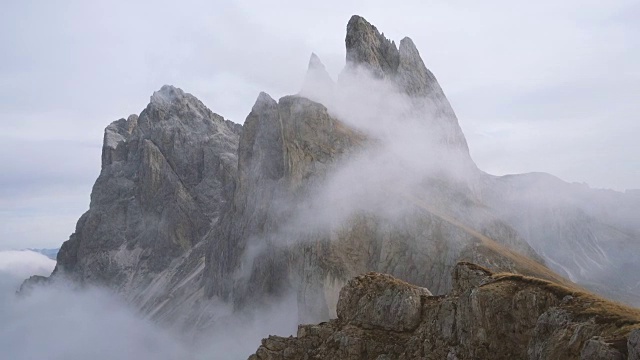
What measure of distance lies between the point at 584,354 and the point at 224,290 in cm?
17237

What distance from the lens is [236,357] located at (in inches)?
6412

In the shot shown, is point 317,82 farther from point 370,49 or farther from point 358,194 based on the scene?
point 358,194

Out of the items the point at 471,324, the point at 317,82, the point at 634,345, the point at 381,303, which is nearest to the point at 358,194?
the point at 317,82

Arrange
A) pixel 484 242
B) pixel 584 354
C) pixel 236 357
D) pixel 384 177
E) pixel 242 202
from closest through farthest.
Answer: pixel 584 354 < pixel 484 242 < pixel 384 177 < pixel 236 357 < pixel 242 202

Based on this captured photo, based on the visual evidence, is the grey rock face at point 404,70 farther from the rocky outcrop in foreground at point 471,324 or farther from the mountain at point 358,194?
the rocky outcrop in foreground at point 471,324

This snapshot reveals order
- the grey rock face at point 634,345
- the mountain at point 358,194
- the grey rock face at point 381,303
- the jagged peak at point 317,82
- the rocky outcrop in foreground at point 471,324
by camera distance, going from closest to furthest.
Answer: the grey rock face at point 634,345
the rocky outcrop in foreground at point 471,324
the grey rock face at point 381,303
the mountain at point 358,194
the jagged peak at point 317,82

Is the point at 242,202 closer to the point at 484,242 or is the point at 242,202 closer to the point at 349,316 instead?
the point at 484,242

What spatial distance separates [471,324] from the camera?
145 ft

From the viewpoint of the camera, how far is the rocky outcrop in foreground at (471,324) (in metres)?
Result: 36.0

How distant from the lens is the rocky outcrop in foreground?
118 ft

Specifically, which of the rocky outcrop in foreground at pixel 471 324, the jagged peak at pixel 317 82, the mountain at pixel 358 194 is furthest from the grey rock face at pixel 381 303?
the jagged peak at pixel 317 82

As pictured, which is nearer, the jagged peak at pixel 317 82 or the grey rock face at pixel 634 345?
the grey rock face at pixel 634 345

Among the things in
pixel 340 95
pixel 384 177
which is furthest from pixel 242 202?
pixel 384 177

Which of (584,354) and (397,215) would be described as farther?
(397,215)
